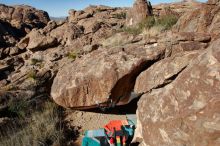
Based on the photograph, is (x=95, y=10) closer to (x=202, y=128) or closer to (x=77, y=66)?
(x=77, y=66)

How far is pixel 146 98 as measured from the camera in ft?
17.0

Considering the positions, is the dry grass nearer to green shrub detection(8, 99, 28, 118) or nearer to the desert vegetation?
the desert vegetation

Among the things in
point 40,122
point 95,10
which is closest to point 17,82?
point 40,122

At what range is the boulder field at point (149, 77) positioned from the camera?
13.2ft

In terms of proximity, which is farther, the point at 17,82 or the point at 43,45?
the point at 43,45

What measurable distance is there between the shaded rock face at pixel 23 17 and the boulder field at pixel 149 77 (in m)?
17.4

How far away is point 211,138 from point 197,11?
4936 millimetres

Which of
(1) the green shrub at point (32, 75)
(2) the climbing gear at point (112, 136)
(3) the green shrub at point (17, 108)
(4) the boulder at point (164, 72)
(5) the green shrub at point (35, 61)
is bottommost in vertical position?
(2) the climbing gear at point (112, 136)

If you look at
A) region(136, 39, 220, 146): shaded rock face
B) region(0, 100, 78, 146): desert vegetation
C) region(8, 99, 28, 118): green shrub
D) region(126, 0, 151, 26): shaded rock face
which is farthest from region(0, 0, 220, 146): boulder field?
region(126, 0, 151, 26): shaded rock face

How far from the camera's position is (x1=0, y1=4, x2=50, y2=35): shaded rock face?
29.5m

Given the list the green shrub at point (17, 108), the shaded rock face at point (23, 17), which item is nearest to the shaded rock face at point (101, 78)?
the green shrub at point (17, 108)

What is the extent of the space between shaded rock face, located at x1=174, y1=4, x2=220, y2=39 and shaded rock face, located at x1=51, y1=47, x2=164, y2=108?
1414 mm

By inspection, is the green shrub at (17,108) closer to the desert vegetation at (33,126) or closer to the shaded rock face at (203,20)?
the desert vegetation at (33,126)

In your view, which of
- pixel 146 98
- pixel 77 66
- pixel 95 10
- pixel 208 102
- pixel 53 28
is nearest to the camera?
pixel 208 102
